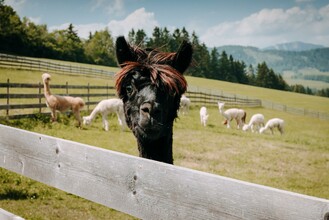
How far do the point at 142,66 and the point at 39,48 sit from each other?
231ft

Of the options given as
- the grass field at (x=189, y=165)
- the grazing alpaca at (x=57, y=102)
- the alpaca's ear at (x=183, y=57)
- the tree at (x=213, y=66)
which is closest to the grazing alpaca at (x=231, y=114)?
the grass field at (x=189, y=165)

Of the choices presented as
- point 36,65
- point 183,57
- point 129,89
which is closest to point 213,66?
point 36,65

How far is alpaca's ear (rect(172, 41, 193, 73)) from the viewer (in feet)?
9.62

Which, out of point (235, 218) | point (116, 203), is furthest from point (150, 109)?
point (235, 218)

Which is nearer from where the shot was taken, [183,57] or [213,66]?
[183,57]

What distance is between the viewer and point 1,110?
1332cm

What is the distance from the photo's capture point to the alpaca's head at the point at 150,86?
245 cm

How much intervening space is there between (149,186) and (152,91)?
1169 mm

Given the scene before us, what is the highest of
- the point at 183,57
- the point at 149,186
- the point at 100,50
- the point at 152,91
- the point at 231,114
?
the point at 100,50

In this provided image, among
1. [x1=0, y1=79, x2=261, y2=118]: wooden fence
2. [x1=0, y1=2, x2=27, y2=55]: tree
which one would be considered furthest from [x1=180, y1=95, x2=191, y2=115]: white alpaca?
[x1=0, y1=2, x2=27, y2=55]: tree

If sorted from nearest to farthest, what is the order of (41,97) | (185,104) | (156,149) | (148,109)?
(148,109), (156,149), (41,97), (185,104)

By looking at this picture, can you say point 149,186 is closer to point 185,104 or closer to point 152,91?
point 152,91

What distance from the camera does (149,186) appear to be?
1526 millimetres

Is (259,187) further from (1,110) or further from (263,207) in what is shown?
(1,110)
